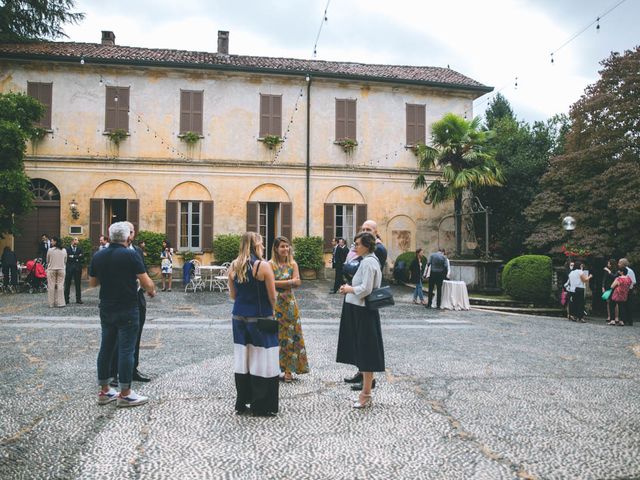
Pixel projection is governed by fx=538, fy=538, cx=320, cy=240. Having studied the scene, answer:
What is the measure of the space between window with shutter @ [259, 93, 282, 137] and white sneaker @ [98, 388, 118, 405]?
1687cm

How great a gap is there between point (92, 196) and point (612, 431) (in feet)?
63.3

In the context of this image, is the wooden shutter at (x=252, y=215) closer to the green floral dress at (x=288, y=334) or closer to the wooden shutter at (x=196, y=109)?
the wooden shutter at (x=196, y=109)

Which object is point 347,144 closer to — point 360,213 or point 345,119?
point 345,119

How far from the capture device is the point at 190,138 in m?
20.5

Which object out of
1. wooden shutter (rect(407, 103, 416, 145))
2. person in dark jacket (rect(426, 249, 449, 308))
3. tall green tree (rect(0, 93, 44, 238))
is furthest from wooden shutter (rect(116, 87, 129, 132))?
person in dark jacket (rect(426, 249, 449, 308))

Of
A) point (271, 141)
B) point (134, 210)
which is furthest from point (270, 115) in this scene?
point (134, 210)

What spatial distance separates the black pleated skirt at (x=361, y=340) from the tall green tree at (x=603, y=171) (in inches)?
547

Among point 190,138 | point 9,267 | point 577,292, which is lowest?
point 577,292

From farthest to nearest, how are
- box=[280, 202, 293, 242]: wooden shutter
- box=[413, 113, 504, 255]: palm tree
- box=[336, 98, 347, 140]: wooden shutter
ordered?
1. box=[336, 98, 347, 140]: wooden shutter
2. box=[280, 202, 293, 242]: wooden shutter
3. box=[413, 113, 504, 255]: palm tree

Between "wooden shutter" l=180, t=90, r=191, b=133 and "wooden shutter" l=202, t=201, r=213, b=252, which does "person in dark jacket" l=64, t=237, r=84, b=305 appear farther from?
"wooden shutter" l=180, t=90, r=191, b=133

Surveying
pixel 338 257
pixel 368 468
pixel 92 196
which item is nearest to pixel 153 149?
pixel 92 196

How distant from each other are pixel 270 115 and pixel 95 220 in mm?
7715

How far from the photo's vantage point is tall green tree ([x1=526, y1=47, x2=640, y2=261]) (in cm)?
1672

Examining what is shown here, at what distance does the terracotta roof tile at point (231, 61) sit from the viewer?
19828 mm
